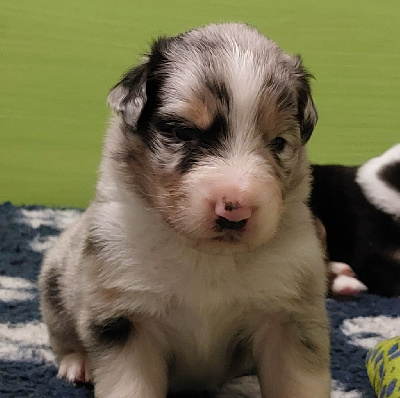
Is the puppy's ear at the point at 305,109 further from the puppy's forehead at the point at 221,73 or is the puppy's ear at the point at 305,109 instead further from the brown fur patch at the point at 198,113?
the brown fur patch at the point at 198,113

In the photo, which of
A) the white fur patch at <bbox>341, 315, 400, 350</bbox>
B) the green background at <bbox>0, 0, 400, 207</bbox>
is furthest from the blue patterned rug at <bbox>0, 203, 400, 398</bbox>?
the green background at <bbox>0, 0, 400, 207</bbox>

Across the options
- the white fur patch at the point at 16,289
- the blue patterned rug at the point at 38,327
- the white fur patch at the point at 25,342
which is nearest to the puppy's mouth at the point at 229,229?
the blue patterned rug at the point at 38,327

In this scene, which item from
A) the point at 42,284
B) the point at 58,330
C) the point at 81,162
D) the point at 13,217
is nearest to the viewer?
the point at 58,330

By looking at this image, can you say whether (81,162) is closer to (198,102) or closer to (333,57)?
(333,57)

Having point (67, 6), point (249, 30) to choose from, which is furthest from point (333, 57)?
point (249, 30)

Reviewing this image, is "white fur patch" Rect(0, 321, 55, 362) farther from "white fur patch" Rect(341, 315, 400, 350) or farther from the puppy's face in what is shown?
"white fur patch" Rect(341, 315, 400, 350)

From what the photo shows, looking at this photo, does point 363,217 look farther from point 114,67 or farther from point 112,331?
point 112,331
